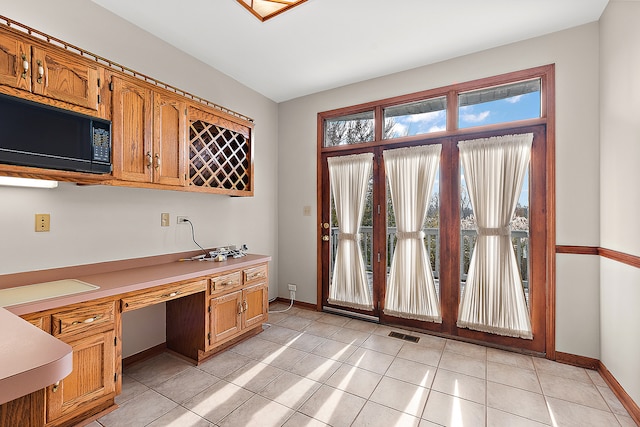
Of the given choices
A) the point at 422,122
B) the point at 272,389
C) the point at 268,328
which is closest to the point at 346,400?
the point at 272,389

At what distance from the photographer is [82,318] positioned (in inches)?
68.2

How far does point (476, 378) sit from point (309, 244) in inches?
92.5

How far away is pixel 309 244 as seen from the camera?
3986 mm

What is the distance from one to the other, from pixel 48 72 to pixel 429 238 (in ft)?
11.2

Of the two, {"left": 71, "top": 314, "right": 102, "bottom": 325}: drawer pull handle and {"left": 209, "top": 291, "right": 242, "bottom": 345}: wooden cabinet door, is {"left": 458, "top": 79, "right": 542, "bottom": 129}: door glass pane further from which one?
{"left": 71, "top": 314, "right": 102, "bottom": 325}: drawer pull handle

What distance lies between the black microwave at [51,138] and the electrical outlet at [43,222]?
49cm

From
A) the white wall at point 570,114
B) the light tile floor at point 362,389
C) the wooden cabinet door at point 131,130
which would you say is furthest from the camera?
the white wall at point 570,114

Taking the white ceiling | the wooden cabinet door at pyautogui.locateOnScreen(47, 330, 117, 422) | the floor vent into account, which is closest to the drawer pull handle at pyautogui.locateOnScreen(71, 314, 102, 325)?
the wooden cabinet door at pyautogui.locateOnScreen(47, 330, 117, 422)

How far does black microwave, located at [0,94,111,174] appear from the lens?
161 centimetres

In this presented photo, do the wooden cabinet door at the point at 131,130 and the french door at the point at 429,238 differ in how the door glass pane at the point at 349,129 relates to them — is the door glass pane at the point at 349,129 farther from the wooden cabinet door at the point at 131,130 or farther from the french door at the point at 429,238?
the wooden cabinet door at the point at 131,130

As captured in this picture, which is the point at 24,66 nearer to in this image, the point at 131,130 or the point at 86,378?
the point at 131,130

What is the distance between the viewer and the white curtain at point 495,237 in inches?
→ 108

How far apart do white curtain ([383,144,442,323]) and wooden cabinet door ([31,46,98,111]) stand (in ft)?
8.99

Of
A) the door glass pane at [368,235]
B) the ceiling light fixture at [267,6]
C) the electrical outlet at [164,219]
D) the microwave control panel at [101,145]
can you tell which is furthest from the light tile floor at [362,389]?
the ceiling light fixture at [267,6]
